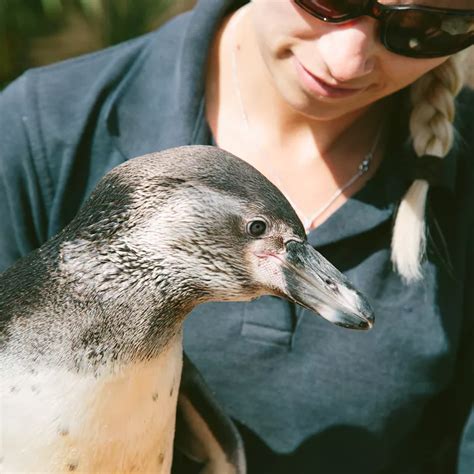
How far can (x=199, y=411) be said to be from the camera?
3.73 feet

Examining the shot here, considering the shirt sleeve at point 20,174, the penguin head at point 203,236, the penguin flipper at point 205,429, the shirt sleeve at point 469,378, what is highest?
the penguin head at point 203,236

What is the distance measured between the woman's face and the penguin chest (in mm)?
440

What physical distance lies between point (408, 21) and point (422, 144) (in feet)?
0.89

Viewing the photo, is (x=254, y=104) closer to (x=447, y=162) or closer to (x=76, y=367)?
(x=447, y=162)

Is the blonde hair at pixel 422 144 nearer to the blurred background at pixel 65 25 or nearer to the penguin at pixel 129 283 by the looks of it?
the penguin at pixel 129 283

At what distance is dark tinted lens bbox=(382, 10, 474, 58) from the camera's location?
1083mm

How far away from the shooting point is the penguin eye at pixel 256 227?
90 centimetres

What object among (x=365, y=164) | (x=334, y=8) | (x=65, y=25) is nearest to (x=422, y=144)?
(x=365, y=164)

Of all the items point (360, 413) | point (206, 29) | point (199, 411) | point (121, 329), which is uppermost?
point (206, 29)

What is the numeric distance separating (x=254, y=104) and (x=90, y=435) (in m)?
0.64

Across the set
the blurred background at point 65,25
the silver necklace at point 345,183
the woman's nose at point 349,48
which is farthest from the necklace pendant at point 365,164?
the blurred background at point 65,25

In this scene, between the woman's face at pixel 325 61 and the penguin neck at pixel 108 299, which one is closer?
the penguin neck at pixel 108 299

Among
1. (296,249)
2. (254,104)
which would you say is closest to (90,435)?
(296,249)

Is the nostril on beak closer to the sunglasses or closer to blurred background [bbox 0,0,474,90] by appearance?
the sunglasses
